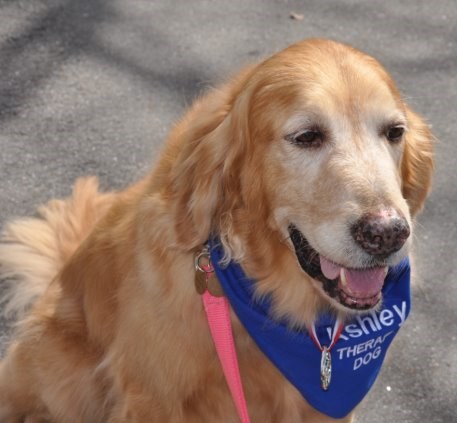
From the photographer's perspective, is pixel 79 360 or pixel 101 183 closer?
pixel 79 360

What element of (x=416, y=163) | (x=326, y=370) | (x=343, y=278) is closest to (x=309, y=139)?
(x=343, y=278)

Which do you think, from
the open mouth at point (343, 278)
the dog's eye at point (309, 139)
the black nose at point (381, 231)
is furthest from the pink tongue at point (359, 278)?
the dog's eye at point (309, 139)

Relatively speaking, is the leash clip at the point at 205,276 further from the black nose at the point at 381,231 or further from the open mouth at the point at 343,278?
the black nose at the point at 381,231

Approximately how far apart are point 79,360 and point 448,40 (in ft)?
12.7

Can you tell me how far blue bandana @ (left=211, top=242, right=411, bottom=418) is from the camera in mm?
3432

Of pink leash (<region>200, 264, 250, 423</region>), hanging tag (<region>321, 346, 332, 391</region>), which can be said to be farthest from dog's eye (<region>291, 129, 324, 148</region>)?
hanging tag (<region>321, 346, 332, 391</region>)

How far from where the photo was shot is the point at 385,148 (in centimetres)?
316

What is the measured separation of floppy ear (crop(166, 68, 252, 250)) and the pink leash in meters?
0.20

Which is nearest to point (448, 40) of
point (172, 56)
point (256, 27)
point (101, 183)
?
point (256, 27)

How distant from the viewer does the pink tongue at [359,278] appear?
126 inches

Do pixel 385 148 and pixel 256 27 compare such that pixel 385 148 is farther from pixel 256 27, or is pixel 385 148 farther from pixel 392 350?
pixel 256 27

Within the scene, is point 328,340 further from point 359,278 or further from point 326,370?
point 359,278

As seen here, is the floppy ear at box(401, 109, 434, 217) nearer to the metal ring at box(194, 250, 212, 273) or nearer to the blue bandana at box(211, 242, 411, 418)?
the blue bandana at box(211, 242, 411, 418)

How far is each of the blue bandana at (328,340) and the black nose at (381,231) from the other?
1.67 ft
